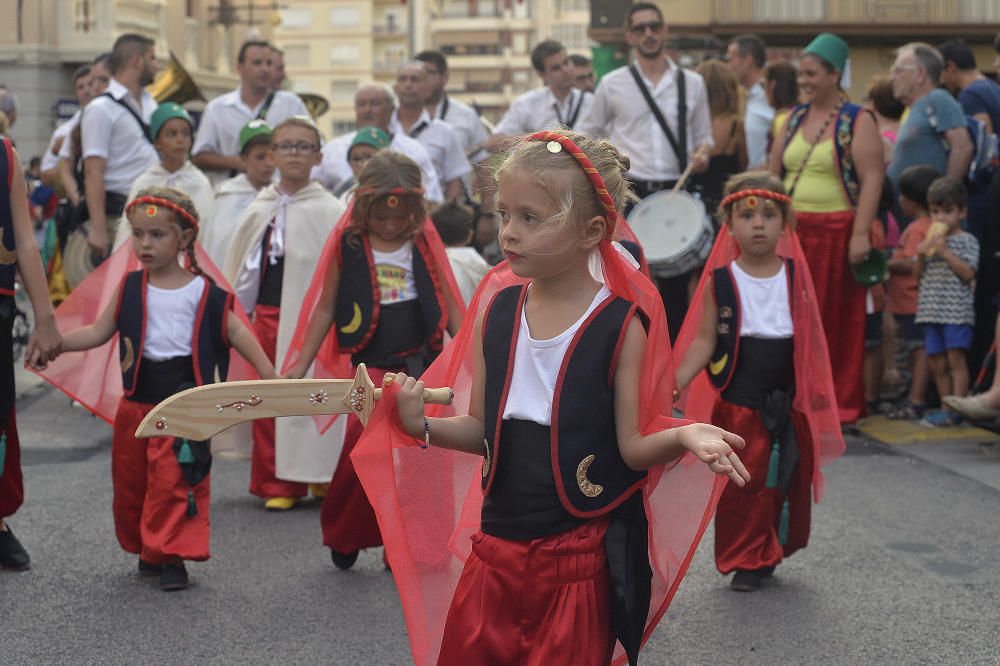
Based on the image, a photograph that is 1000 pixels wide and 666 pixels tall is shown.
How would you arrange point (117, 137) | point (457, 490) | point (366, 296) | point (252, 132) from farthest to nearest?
point (117, 137), point (252, 132), point (366, 296), point (457, 490)

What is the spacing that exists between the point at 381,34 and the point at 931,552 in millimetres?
96656

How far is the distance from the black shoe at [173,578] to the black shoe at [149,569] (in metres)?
0.09

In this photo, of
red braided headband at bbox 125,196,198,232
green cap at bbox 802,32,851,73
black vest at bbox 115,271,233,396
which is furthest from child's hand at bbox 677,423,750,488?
green cap at bbox 802,32,851,73

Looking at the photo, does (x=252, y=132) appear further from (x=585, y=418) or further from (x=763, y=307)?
(x=585, y=418)

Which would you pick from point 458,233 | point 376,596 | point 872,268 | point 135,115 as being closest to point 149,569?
point 376,596

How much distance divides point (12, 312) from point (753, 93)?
7138mm

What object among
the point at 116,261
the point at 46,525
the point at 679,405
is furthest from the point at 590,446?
the point at 46,525

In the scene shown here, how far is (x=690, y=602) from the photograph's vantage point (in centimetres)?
589

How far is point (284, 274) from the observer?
26.4 ft

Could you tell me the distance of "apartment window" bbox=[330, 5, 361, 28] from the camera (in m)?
100

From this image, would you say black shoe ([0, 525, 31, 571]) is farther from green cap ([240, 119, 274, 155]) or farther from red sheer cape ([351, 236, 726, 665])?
green cap ([240, 119, 274, 155])

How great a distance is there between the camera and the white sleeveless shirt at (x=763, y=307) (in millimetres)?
6070

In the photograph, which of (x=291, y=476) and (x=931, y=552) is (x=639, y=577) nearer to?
(x=931, y=552)

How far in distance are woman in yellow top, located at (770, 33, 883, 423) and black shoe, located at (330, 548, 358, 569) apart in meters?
4.09
